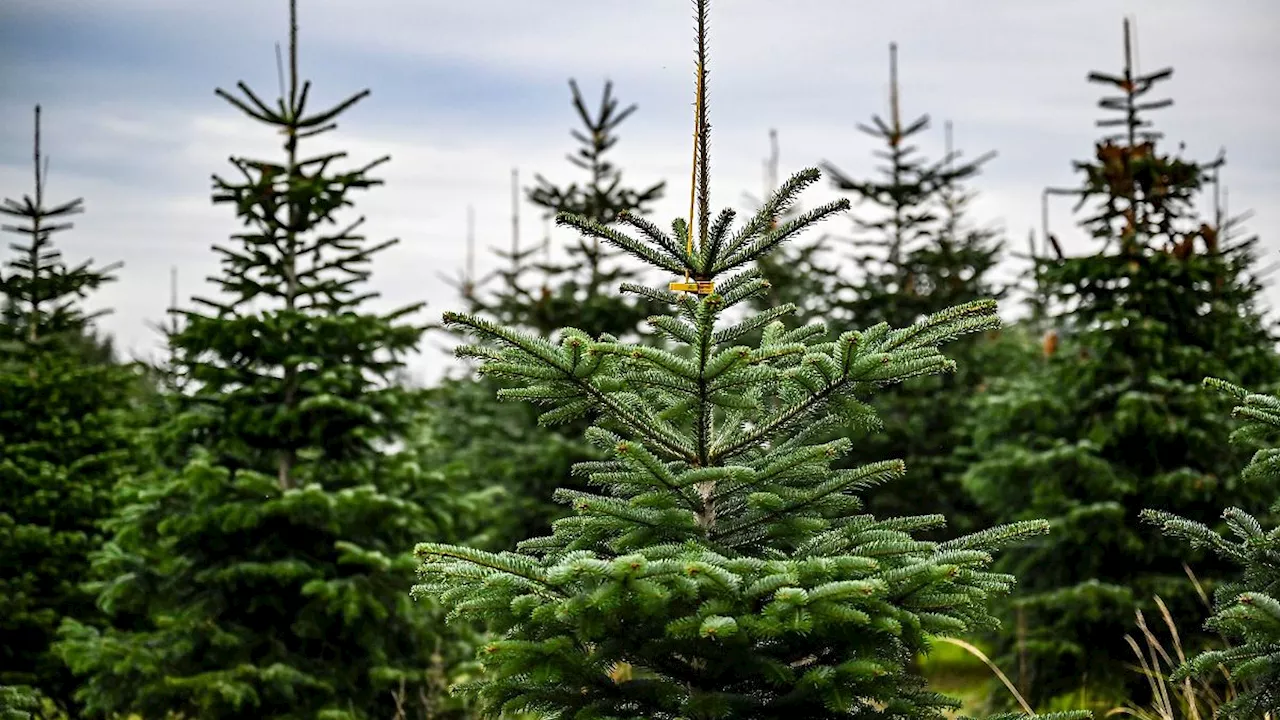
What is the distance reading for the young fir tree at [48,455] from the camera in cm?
1049

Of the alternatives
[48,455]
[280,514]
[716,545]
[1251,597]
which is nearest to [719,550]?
[716,545]

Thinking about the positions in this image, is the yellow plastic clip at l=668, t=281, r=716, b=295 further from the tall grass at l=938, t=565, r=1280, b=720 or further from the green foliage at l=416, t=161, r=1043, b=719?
the tall grass at l=938, t=565, r=1280, b=720

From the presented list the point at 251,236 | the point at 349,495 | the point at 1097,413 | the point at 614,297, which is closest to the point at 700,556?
the point at 349,495

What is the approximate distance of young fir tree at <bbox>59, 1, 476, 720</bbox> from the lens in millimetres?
8609

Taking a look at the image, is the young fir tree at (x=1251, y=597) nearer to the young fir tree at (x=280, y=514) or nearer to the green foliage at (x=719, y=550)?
the green foliage at (x=719, y=550)

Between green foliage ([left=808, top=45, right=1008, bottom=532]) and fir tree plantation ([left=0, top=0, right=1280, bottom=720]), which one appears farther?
green foliage ([left=808, top=45, right=1008, bottom=532])

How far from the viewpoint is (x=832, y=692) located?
14.0ft

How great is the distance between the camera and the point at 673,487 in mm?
4613

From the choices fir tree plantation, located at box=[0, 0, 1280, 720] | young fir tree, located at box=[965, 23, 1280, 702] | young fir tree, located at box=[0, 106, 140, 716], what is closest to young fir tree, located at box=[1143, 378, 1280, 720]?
fir tree plantation, located at box=[0, 0, 1280, 720]

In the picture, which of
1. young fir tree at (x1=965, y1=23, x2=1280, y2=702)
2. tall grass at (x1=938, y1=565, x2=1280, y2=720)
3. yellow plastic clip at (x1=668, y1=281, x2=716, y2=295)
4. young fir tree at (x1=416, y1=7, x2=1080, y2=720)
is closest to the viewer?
young fir tree at (x1=416, y1=7, x2=1080, y2=720)

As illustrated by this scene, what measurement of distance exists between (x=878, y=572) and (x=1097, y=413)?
23.8 feet

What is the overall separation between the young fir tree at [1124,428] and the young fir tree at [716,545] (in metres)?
6.10

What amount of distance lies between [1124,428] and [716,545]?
689cm

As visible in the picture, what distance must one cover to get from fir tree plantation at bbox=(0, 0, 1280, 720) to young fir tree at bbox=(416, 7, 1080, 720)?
0.06 feet
